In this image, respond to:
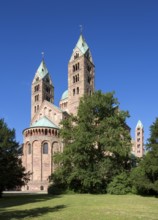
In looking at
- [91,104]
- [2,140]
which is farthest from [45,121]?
[2,140]

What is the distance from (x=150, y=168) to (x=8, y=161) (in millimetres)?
16051

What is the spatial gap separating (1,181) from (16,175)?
3.06 metres

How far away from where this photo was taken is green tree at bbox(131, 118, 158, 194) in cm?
3284

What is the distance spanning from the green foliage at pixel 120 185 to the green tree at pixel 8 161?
11.4 m

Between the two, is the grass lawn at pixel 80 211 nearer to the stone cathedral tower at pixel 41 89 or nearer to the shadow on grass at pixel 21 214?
the shadow on grass at pixel 21 214

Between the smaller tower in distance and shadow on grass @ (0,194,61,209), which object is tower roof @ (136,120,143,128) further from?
shadow on grass @ (0,194,61,209)

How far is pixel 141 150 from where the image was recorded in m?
118

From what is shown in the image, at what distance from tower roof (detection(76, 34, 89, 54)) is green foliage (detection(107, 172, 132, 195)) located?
4077 cm

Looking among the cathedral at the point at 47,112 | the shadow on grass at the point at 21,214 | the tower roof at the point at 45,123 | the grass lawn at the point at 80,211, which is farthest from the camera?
the tower roof at the point at 45,123

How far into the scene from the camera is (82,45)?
75688mm

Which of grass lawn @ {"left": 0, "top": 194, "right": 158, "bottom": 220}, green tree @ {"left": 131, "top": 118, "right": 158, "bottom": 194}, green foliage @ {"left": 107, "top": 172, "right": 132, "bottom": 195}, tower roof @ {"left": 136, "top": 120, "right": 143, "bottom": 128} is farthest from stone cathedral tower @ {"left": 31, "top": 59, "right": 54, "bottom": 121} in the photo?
grass lawn @ {"left": 0, "top": 194, "right": 158, "bottom": 220}

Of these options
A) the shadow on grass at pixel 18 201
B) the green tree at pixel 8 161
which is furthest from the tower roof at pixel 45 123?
the shadow on grass at pixel 18 201

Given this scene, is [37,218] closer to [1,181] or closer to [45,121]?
[1,181]

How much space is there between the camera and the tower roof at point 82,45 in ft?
245
